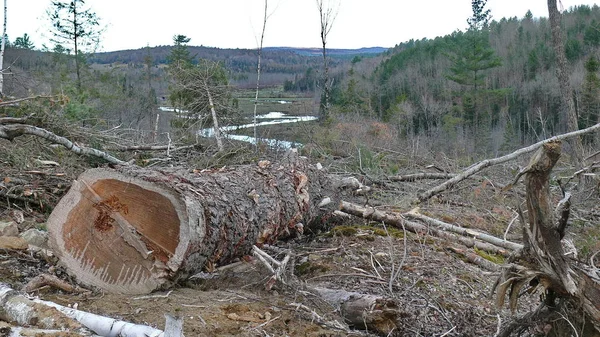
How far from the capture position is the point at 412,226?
5.27 m

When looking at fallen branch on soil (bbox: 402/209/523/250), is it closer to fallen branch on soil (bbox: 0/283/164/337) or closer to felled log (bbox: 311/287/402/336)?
felled log (bbox: 311/287/402/336)

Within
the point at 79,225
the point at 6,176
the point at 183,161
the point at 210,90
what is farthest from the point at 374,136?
the point at 79,225

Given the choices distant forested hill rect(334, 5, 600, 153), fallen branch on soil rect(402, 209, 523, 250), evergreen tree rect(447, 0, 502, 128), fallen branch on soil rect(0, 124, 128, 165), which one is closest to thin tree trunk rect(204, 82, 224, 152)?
fallen branch on soil rect(0, 124, 128, 165)

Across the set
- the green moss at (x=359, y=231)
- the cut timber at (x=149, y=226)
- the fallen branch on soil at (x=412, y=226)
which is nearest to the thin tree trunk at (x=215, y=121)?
the fallen branch on soil at (x=412, y=226)

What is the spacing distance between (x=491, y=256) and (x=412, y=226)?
0.80 m

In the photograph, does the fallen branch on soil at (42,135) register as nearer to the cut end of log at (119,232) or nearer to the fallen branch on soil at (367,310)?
the cut end of log at (119,232)

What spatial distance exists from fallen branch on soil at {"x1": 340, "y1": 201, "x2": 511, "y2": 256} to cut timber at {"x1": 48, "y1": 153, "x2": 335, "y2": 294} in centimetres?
181

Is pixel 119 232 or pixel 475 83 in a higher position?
pixel 475 83

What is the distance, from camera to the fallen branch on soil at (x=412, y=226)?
5.09 meters

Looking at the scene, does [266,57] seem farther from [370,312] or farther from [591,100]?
Answer: [370,312]

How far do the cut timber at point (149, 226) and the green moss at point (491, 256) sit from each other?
2269 mm

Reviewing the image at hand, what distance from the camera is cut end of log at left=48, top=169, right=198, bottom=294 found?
3256 mm

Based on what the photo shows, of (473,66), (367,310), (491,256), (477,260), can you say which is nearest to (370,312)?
(367,310)

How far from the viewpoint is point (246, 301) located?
3.15 meters
